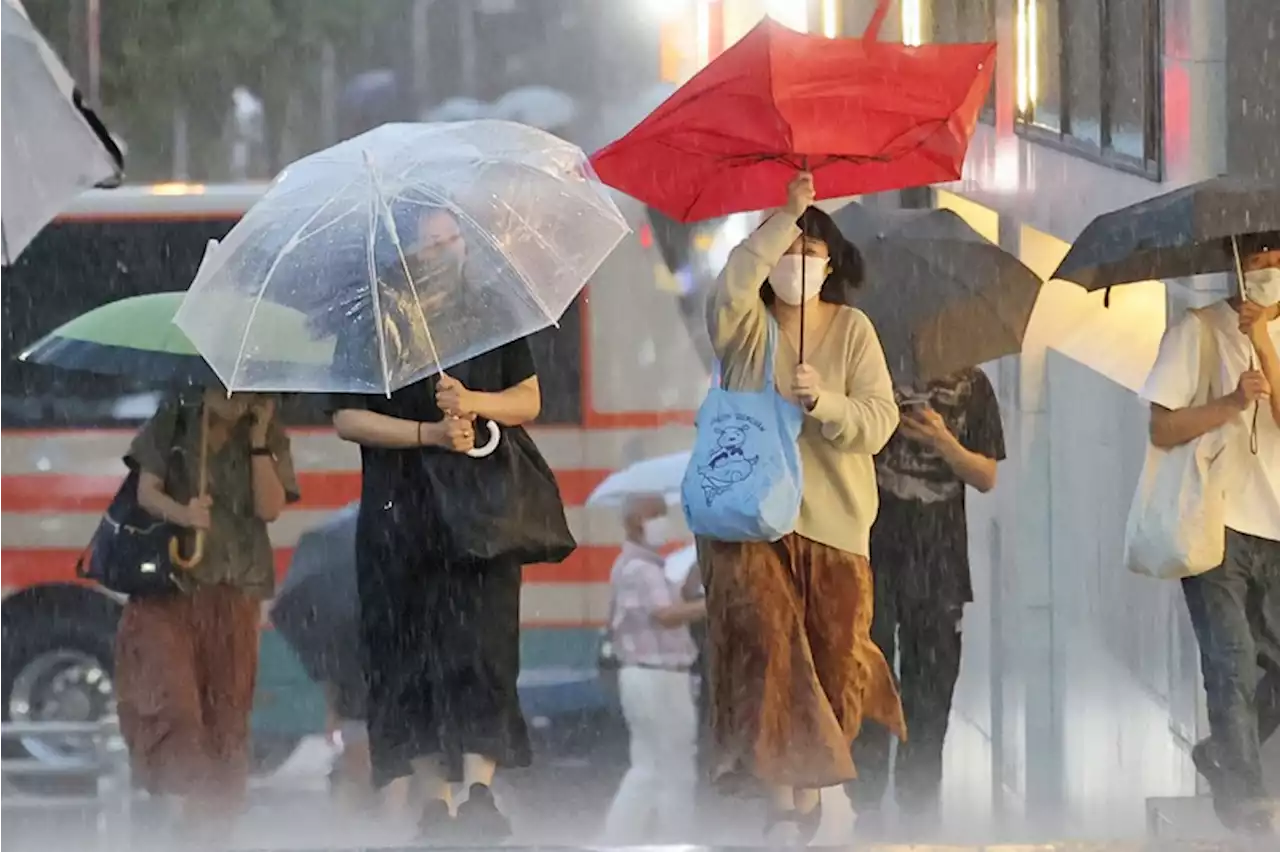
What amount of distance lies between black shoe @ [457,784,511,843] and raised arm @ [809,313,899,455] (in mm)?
1175

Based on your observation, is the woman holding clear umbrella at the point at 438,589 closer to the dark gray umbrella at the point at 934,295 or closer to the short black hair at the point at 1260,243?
the dark gray umbrella at the point at 934,295

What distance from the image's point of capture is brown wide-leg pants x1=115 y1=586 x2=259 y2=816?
4.45 meters

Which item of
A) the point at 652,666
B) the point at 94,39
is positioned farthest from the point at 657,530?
the point at 94,39

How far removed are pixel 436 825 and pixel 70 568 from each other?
1.88 metres

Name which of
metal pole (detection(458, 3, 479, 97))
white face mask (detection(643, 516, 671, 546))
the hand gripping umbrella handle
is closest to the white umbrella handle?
the hand gripping umbrella handle

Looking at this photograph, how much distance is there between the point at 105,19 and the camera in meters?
5.86

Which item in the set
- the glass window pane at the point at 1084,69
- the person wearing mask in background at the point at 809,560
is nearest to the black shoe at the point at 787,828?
the person wearing mask in background at the point at 809,560

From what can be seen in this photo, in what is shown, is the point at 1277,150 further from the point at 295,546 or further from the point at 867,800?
the point at 295,546

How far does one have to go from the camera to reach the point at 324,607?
16.1 feet

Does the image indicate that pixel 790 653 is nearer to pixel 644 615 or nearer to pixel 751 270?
pixel 751 270

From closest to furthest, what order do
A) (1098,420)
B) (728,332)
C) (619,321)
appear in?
(728,332), (1098,420), (619,321)

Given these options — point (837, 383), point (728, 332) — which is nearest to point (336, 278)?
point (728, 332)

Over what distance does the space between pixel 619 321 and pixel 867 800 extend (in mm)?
1871

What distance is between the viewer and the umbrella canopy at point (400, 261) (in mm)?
4078
